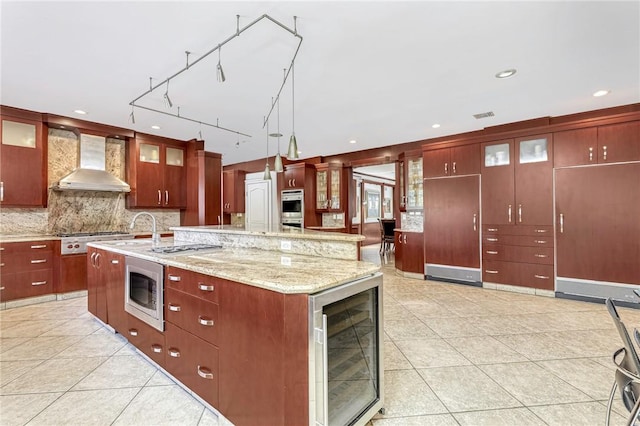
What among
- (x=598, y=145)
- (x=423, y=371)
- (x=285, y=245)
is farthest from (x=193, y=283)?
(x=598, y=145)

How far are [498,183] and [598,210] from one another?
116cm

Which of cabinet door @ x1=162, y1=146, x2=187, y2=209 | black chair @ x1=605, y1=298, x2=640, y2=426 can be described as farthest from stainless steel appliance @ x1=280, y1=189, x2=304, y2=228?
black chair @ x1=605, y1=298, x2=640, y2=426

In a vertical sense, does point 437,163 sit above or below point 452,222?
above

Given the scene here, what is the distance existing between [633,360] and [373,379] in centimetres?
113

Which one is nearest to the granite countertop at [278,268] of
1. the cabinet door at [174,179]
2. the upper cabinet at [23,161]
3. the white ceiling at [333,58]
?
the white ceiling at [333,58]

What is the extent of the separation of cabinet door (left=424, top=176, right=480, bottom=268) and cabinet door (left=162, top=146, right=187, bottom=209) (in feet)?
14.7

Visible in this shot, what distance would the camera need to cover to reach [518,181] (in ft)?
13.7

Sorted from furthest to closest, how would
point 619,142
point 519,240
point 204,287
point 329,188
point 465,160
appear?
point 329,188 → point 465,160 → point 519,240 → point 619,142 → point 204,287

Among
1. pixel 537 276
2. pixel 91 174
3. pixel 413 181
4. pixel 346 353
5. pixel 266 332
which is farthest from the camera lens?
pixel 413 181

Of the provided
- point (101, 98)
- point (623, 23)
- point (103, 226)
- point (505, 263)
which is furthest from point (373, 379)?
point (103, 226)

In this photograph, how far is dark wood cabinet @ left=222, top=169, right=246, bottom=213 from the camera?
7809 mm

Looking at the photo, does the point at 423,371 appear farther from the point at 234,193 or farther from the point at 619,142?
the point at 234,193

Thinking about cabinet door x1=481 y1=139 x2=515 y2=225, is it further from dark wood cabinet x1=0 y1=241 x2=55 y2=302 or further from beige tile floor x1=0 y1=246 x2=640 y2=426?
dark wood cabinet x1=0 y1=241 x2=55 y2=302

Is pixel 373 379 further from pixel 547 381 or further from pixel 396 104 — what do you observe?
pixel 396 104
